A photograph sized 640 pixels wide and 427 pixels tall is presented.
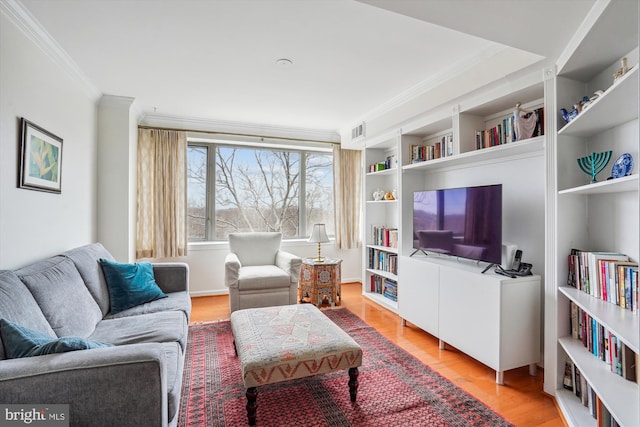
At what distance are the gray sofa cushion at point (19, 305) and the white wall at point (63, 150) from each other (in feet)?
1.56

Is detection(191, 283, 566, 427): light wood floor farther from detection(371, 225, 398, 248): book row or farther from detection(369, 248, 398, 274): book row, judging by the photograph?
detection(371, 225, 398, 248): book row

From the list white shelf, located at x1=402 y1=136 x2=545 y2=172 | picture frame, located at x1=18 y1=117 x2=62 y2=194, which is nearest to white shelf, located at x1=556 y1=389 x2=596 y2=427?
white shelf, located at x1=402 y1=136 x2=545 y2=172

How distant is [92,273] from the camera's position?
232 cm

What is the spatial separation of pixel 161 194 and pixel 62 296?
246cm

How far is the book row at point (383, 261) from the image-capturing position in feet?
12.8

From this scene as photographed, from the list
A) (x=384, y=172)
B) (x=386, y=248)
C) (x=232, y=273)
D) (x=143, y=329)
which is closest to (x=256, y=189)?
(x=232, y=273)

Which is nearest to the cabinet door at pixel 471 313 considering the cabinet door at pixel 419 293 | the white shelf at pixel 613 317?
the cabinet door at pixel 419 293

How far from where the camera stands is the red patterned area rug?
1.79m

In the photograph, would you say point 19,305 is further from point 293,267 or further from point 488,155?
point 488,155

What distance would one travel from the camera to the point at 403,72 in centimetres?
275

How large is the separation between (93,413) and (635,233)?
261 cm

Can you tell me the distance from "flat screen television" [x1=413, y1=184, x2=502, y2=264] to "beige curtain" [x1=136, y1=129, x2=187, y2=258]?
302 centimetres

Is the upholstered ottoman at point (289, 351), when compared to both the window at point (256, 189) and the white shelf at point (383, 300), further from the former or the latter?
the window at point (256, 189)

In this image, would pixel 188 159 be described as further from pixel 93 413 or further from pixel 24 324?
pixel 93 413
